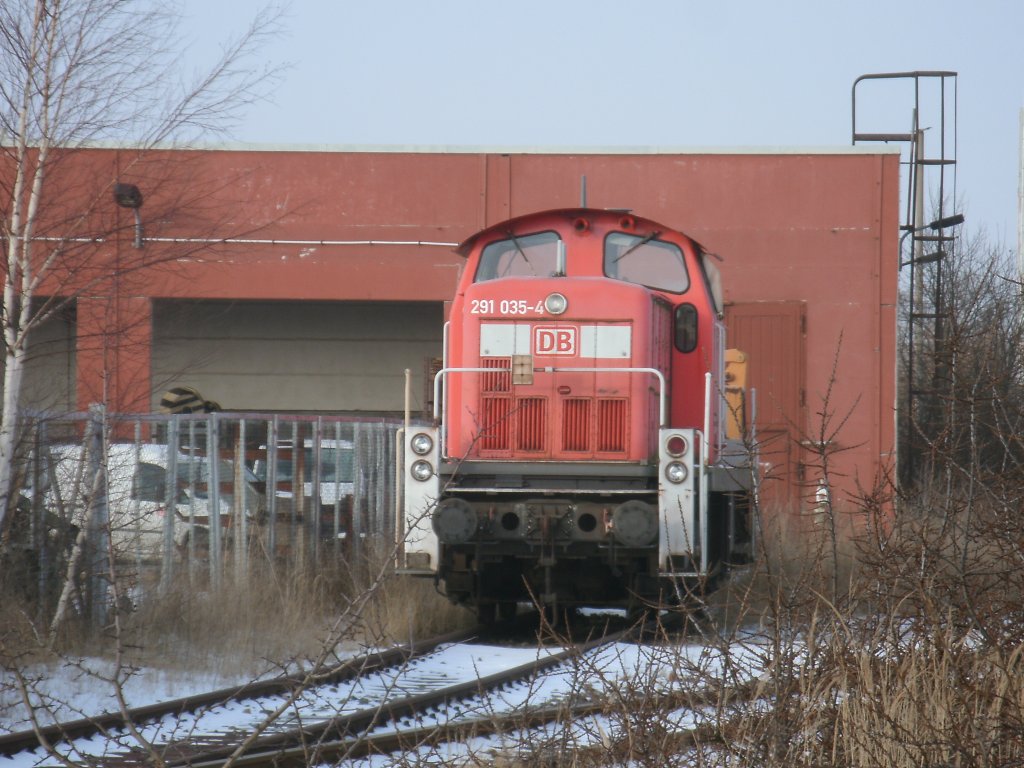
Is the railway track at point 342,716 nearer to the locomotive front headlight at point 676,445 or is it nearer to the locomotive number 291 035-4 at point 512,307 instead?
Result: the locomotive front headlight at point 676,445

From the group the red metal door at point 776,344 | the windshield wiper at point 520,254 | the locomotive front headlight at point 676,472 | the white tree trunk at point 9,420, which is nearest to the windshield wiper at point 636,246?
the windshield wiper at point 520,254

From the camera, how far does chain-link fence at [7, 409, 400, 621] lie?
8547 millimetres

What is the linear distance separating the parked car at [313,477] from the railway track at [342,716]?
3.65m

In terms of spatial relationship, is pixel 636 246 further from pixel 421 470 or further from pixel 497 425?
pixel 421 470

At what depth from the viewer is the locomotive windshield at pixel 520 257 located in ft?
32.9

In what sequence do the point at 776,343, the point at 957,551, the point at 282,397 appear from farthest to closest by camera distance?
the point at 282,397 < the point at 776,343 < the point at 957,551

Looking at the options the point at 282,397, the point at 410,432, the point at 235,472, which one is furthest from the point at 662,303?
the point at 282,397

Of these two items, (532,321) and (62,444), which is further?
(532,321)

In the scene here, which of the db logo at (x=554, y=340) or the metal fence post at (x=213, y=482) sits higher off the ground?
the db logo at (x=554, y=340)

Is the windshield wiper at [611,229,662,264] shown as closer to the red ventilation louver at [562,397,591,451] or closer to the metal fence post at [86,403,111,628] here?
the red ventilation louver at [562,397,591,451]

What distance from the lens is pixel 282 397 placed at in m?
27.6

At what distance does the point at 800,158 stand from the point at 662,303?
38.1 ft

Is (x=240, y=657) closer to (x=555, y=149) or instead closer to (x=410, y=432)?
(x=410, y=432)

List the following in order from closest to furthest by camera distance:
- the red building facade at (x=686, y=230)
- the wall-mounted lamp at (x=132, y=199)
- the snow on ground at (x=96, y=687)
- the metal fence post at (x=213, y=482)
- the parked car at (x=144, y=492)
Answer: the snow on ground at (x=96, y=687)
the wall-mounted lamp at (x=132, y=199)
the parked car at (x=144, y=492)
the metal fence post at (x=213, y=482)
the red building facade at (x=686, y=230)
